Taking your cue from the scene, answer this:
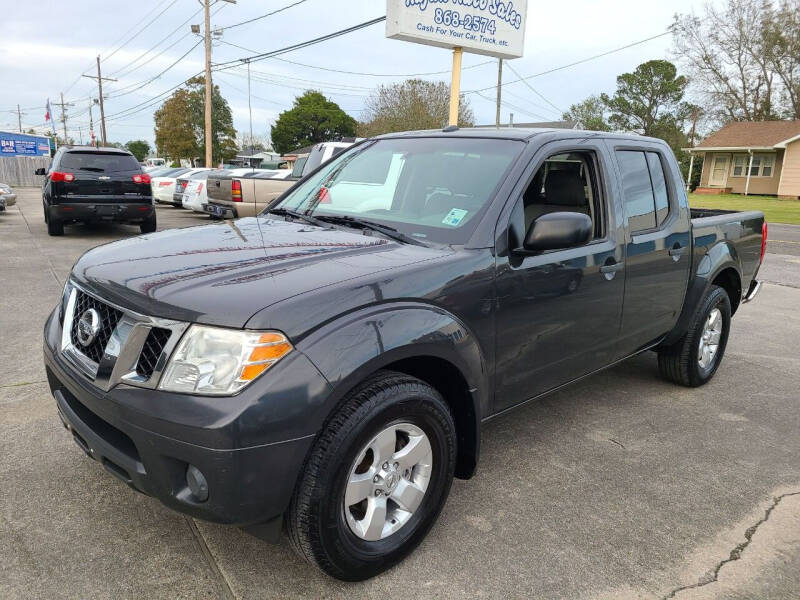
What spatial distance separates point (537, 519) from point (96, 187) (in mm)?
10964

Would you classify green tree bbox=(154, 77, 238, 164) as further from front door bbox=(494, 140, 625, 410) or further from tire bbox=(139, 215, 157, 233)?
front door bbox=(494, 140, 625, 410)

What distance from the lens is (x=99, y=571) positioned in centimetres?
238

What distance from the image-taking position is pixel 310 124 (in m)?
75.2

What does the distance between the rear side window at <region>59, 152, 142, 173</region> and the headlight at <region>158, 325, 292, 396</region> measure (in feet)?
35.4

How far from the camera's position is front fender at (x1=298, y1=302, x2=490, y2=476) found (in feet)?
6.82

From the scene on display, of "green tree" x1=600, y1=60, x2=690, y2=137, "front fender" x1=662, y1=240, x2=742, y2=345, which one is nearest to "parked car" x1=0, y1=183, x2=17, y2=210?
"front fender" x1=662, y1=240, x2=742, y2=345

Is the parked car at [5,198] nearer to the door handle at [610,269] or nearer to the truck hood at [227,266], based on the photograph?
the truck hood at [227,266]

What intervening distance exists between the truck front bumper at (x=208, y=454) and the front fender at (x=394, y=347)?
8cm

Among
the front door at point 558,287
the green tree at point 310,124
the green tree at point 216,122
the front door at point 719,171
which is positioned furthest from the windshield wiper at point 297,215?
the green tree at point 310,124

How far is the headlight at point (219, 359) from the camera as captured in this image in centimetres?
198

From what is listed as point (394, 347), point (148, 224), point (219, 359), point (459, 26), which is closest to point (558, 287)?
point (394, 347)

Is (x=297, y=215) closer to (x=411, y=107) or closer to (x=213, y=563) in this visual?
(x=213, y=563)

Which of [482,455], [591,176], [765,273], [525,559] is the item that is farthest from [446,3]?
[525,559]

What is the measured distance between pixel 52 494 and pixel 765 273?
10.7m
